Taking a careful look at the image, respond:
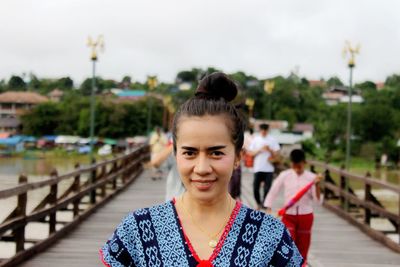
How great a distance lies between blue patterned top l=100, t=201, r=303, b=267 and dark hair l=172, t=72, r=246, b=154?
0.76ft

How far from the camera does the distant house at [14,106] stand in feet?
81.1

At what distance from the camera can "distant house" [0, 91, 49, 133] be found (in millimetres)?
24719

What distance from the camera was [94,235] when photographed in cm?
922

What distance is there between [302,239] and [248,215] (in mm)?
4147

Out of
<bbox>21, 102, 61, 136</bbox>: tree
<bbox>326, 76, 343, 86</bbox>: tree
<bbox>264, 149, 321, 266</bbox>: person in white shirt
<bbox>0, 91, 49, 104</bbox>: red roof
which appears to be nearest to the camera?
<bbox>264, 149, 321, 266</bbox>: person in white shirt

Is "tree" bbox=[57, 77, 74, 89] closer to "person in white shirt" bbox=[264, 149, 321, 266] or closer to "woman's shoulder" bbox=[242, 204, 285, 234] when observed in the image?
"person in white shirt" bbox=[264, 149, 321, 266]

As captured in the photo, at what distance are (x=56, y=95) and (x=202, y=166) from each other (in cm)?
4358

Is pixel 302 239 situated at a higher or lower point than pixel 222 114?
lower

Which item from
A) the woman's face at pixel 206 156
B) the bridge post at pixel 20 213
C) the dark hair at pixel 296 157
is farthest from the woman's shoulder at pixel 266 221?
the bridge post at pixel 20 213

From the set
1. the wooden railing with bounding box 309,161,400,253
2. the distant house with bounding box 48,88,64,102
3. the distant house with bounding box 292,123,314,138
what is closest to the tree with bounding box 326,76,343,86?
the distant house with bounding box 292,123,314,138

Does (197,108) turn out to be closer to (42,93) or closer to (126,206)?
(126,206)

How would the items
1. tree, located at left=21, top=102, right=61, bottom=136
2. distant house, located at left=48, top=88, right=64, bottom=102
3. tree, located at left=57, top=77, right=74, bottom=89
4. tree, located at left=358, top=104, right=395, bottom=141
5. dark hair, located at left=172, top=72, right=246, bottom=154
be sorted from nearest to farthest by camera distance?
dark hair, located at left=172, top=72, right=246, bottom=154
tree, located at left=21, top=102, right=61, bottom=136
tree, located at left=57, top=77, right=74, bottom=89
distant house, located at left=48, top=88, right=64, bottom=102
tree, located at left=358, top=104, right=395, bottom=141

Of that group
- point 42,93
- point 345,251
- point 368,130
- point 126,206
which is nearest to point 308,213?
point 345,251

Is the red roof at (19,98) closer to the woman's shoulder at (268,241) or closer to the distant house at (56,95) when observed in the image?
the distant house at (56,95)
